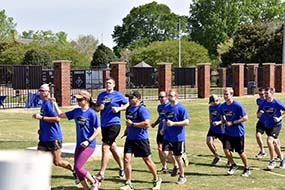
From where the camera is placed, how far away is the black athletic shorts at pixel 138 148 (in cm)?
905

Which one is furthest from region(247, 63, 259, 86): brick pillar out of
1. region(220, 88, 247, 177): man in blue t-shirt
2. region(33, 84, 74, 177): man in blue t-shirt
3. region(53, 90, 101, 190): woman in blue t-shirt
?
region(53, 90, 101, 190): woman in blue t-shirt

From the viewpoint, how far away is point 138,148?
9.05 meters

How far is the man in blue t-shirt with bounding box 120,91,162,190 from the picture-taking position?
9.00 metres

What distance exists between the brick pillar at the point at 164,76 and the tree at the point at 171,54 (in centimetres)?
3521

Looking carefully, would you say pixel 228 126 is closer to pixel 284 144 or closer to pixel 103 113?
pixel 103 113

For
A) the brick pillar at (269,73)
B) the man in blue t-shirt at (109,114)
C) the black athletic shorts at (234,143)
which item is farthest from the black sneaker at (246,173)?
the brick pillar at (269,73)

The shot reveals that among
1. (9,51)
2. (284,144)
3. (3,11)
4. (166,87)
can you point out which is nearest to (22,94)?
(166,87)

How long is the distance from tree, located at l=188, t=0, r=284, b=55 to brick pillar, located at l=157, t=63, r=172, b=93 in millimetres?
53946

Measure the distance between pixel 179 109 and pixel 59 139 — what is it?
88.4 inches

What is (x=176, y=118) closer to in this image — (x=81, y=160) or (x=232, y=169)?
(x=232, y=169)

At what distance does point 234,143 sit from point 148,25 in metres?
92.3

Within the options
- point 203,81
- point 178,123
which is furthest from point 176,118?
point 203,81

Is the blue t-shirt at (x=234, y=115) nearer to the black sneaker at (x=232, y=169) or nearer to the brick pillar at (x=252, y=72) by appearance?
the black sneaker at (x=232, y=169)

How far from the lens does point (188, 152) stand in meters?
13.8
